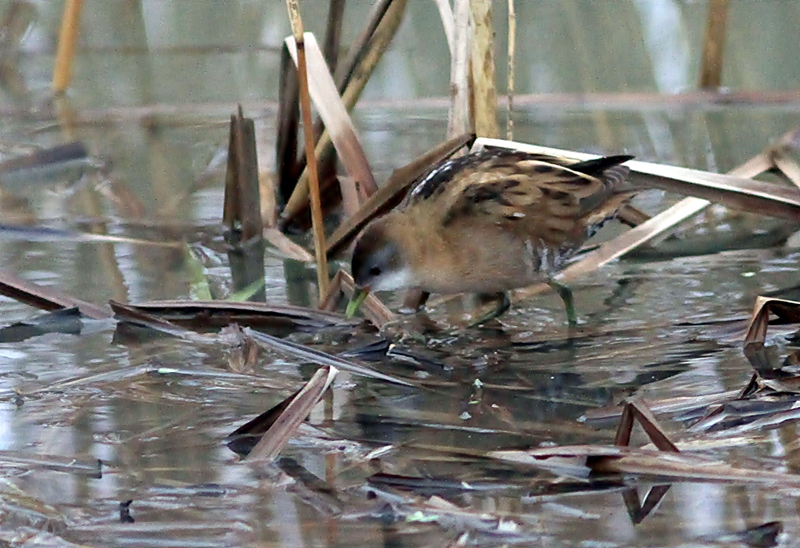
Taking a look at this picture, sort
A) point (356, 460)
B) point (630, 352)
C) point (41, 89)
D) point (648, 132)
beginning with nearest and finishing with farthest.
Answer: point (356, 460)
point (630, 352)
point (648, 132)
point (41, 89)

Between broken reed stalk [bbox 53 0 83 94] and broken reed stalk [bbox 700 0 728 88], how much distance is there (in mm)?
3575

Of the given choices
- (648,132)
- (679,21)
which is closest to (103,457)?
(648,132)

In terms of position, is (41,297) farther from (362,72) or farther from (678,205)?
(678,205)

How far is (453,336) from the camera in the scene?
3.38 metres

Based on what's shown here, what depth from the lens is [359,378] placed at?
287 cm

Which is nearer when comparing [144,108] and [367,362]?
[367,362]

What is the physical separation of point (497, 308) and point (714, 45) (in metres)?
3.60

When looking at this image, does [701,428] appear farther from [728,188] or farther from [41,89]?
[41,89]

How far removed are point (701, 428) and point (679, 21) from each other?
20.1 ft

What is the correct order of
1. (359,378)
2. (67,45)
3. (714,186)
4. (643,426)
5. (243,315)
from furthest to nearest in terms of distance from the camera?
(67,45), (714,186), (243,315), (359,378), (643,426)

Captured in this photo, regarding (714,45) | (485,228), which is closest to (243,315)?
(485,228)

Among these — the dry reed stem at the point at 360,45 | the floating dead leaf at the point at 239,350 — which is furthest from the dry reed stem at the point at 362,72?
the floating dead leaf at the point at 239,350

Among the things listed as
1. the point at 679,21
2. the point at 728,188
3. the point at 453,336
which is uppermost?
the point at 679,21

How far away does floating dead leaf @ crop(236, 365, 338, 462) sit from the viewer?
2.25m
